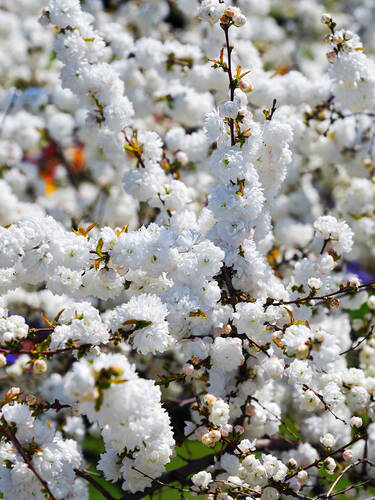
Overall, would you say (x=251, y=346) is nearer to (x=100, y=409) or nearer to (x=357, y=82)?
(x=100, y=409)

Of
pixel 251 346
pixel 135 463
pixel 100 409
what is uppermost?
pixel 100 409

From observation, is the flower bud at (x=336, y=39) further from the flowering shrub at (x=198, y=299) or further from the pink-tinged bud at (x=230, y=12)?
the pink-tinged bud at (x=230, y=12)

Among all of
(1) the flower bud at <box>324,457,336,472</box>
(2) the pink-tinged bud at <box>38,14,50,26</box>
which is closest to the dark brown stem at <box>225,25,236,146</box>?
(2) the pink-tinged bud at <box>38,14,50,26</box>

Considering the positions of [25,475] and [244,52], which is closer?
[25,475]

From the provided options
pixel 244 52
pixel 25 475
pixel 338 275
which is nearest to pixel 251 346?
pixel 25 475

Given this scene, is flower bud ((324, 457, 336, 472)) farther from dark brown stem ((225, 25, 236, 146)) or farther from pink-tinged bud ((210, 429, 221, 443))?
dark brown stem ((225, 25, 236, 146))

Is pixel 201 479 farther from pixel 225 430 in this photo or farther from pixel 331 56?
pixel 331 56

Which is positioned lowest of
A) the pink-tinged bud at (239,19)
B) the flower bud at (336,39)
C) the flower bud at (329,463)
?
the flower bud at (329,463)

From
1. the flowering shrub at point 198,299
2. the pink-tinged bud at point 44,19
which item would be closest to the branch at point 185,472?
the flowering shrub at point 198,299

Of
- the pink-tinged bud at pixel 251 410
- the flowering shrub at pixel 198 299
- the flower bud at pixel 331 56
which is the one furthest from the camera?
the flower bud at pixel 331 56
